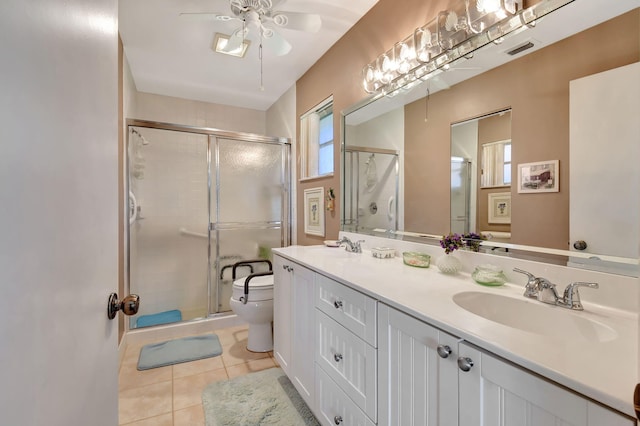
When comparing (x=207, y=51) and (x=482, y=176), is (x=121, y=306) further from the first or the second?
(x=207, y=51)

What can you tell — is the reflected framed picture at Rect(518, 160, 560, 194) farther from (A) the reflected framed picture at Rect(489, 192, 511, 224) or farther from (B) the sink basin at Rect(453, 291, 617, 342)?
(B) the sink basin at Rect(453, 291, 617, 342)

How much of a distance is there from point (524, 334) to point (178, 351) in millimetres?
2500

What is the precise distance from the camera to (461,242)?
52.2 inches

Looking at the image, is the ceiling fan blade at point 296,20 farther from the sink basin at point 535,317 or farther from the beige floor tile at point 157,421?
the beige floor tile at point 157,421

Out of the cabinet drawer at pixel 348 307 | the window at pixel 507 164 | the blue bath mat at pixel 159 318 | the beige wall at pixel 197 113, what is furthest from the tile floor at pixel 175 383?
the beige wall at pixel 197 113

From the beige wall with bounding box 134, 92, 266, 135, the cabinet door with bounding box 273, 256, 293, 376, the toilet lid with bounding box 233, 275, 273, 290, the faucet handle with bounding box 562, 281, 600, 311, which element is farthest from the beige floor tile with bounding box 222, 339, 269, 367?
the beige wall with bounding box 134, 92, 266, 135

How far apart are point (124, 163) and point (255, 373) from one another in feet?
6.62

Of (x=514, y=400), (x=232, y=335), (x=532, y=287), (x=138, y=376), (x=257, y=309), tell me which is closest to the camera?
Answer: (x=514, y=400)

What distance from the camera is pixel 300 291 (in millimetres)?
1608

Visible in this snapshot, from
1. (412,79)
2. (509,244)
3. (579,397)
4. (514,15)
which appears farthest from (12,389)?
(412,79)

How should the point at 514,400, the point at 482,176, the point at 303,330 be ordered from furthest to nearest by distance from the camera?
the point at 303,330 → the point at 482,176 → the point at 514,400

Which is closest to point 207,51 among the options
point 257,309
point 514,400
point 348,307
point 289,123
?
point 289,123

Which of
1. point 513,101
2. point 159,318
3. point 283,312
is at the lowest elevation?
point 159,318

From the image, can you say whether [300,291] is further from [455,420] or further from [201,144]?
[201,144]
